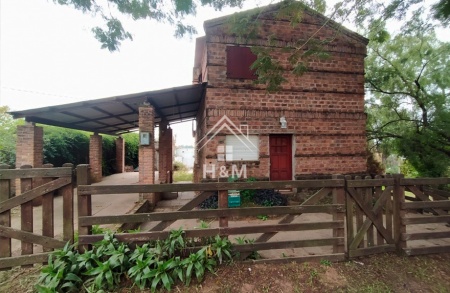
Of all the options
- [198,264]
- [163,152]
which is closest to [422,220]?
[198,264]

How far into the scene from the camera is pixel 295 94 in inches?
278

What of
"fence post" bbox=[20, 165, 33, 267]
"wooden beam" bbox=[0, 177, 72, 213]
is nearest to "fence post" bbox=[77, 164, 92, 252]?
"wooden beam" bbox=[0, 177, 72, 213]

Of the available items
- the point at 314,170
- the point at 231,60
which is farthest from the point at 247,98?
the point at 314,170

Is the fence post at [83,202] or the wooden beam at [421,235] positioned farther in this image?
the wooden beam at [421,235]

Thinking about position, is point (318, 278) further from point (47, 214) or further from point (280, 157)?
point (280, 157)

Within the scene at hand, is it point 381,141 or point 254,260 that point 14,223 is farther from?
point 381,141

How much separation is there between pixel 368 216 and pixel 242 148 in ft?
13.9

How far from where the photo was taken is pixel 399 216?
10.6 ft

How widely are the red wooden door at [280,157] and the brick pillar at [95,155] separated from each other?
8.50 metres


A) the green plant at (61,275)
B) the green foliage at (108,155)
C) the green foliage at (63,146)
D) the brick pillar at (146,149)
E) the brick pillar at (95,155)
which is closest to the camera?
the green plant at (61,275)

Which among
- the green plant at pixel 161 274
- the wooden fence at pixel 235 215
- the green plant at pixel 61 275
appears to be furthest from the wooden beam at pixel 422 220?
the green plant at pixel 61 275

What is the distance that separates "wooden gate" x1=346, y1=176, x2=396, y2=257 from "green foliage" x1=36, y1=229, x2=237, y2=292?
6.39 feet

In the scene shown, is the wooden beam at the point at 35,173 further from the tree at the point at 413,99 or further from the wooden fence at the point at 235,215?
the tree at the point at 413,99

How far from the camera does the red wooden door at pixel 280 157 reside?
7.14 m
